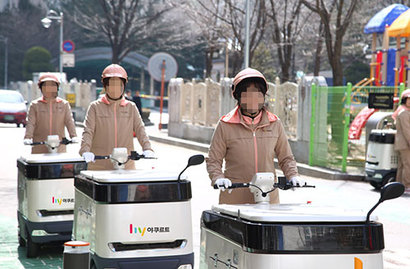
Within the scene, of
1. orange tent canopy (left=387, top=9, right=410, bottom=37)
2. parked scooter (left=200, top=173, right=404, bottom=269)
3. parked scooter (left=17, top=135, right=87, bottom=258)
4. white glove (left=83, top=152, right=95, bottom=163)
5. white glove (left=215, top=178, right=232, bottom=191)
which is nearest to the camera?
parked scooter (left=200, top=173, right=404, bottom=269)

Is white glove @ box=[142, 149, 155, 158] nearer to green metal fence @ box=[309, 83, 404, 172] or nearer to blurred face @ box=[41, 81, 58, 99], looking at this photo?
blurred face @ box=[41, 81, 58, 99]

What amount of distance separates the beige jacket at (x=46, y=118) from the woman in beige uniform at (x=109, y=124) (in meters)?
2.22

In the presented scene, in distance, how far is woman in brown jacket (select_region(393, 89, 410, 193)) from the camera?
47.1ft

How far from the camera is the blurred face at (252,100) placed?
5.45 m

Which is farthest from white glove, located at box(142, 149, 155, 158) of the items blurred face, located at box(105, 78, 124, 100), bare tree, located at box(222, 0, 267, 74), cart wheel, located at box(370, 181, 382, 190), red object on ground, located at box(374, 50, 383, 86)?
bare tree, located at box(222, 0, 267, 74)

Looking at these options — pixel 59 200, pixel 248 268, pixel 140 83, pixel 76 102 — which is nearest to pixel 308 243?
pixel 248 268

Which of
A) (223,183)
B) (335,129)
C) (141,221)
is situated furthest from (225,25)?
(223,183)

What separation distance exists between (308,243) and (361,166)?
14.5 metres

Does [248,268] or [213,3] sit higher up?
[213,3]

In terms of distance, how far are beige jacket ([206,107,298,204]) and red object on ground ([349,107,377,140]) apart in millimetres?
12936

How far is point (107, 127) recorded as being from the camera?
A: 7707mm

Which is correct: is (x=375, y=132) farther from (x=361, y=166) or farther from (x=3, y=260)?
(x=3, y=260)

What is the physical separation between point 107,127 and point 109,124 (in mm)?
33

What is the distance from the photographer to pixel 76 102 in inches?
1703
